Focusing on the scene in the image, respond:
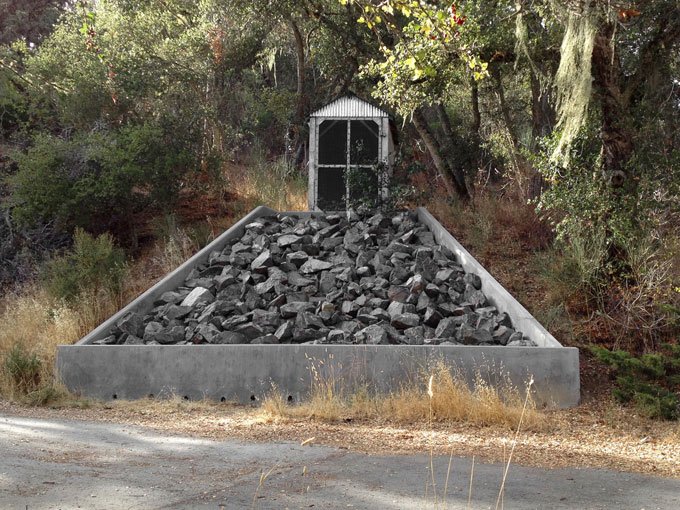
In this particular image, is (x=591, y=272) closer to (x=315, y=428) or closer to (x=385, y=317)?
(x=385, y=317)

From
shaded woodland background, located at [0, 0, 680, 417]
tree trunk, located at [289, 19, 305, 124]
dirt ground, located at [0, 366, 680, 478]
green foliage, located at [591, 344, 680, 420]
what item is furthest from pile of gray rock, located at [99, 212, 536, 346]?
tree trunk, located at [289, 19, 305, 124]

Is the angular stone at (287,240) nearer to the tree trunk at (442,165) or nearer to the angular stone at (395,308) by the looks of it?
the angular stone at (395,308)

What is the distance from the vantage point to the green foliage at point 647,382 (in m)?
6.29

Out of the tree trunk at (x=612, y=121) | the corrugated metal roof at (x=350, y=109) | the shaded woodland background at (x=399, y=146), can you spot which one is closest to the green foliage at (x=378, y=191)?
the shaded woodland background at (x=399, y=146)

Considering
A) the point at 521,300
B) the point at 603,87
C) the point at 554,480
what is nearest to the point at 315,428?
the point at 554,480

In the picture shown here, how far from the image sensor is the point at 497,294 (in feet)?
28.9

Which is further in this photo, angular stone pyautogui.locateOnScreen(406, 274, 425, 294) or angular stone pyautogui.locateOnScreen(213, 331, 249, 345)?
angular stone pyautogui.locateOnScreen(406, 274, 425, 294)

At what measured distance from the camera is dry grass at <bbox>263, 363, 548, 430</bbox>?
20.0 ft

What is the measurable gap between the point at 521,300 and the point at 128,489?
A: 6.50m

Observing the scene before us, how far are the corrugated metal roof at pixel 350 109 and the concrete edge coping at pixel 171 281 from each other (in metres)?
2.22

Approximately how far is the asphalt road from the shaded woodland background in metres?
2.78

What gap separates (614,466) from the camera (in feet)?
15.9

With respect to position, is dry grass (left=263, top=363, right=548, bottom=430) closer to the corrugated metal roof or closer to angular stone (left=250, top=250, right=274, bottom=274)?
angular stone (left=250, top=250, right=274, bottom=274)

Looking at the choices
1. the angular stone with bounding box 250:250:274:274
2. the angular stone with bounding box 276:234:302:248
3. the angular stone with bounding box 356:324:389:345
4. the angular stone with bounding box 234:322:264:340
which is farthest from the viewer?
the angular stone with bounding box 276:234:302:248
